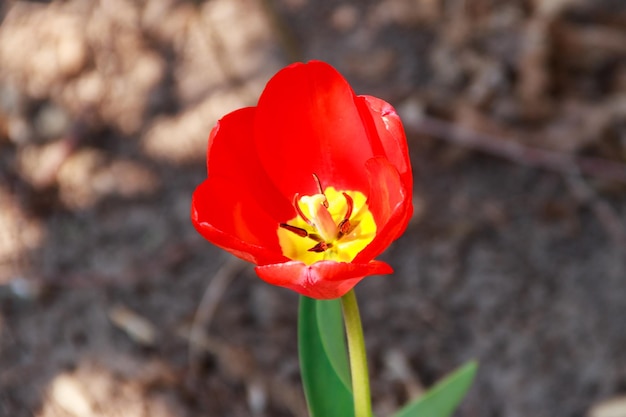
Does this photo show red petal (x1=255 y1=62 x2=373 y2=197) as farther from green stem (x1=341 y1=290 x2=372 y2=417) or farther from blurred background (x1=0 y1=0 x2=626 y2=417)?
blurred background (x1=0 y1=0 x2=626 y2=417)

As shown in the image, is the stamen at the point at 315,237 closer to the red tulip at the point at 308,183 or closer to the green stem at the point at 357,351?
the red tulip at the point at 308,183

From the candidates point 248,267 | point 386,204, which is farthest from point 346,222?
point 248,267

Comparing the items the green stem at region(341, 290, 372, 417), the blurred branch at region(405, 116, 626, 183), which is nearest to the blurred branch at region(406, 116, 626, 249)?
the blurred branch at region(405, 116, 626, 183)

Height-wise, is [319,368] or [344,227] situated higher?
[344,227]

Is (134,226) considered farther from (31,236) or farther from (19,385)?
(19,385)

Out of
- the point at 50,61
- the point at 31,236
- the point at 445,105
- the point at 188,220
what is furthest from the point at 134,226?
the point at 445,105

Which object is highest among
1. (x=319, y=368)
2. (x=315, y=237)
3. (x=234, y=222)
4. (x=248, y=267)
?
(x=234, y=222)

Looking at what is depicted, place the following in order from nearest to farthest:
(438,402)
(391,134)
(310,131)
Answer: (391,134)
(310,131)
(438,402)

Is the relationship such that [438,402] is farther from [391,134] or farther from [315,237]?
[391,134]

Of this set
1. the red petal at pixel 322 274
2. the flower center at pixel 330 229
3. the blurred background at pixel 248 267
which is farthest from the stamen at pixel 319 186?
the blurred background at pixel 248 267
